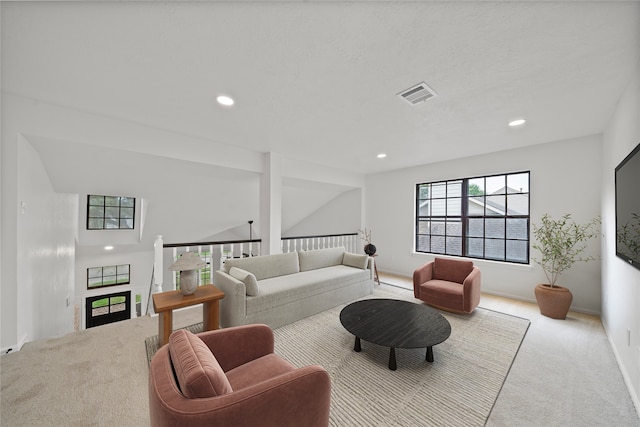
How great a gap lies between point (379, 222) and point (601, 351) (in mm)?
3993

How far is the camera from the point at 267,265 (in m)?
3.46

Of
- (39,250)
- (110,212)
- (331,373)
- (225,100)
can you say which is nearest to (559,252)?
(331,373)

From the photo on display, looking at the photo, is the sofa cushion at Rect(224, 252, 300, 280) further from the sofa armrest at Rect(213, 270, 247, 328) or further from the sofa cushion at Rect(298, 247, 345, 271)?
the sofa armrest at Rect(213, 270, 247, 328)

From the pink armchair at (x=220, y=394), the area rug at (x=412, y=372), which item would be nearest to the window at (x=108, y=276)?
the area rug at (x=412, y=372)

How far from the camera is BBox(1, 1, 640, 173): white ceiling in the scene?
55.1 inches

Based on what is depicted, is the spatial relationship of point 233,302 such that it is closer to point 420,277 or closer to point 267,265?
point 267,265

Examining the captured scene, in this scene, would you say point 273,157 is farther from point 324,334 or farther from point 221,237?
point 221,237

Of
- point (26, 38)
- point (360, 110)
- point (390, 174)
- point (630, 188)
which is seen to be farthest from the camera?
point (390, 174)

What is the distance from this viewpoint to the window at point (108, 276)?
20.6 ft

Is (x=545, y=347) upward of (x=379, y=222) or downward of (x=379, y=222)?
downward

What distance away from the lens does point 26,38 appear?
1.60m

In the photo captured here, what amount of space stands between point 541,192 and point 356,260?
3170 millimetres

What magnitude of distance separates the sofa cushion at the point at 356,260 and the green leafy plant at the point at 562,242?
2.49 m

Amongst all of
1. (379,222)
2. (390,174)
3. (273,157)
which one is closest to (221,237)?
(273,157)
